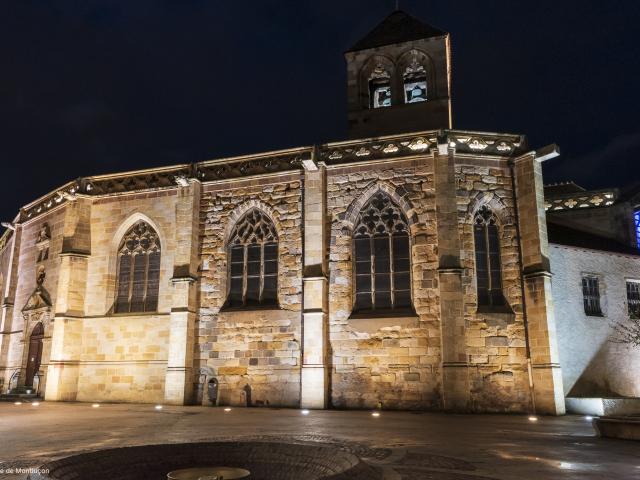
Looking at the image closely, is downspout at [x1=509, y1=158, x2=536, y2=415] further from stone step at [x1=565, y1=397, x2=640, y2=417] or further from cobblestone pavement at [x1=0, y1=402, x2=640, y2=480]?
cobblestone pavement at [x1=0, y1=402, x2=640, y2=480]

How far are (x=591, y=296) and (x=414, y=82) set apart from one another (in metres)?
10.5

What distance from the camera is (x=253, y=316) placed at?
Result: 57.3ft

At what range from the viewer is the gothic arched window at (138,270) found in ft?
63.5

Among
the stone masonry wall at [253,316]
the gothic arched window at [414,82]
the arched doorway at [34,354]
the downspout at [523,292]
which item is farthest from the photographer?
the gothic arched window at [414,82]

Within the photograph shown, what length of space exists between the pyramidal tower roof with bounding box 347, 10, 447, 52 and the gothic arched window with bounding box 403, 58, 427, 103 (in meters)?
1.06

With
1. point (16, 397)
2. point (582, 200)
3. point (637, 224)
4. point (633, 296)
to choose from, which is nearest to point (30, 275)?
point (16, 397)

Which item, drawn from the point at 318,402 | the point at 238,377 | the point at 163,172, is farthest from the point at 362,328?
the point at 163,172

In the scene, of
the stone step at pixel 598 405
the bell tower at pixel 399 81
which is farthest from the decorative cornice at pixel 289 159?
the stone step at pixel 598 405

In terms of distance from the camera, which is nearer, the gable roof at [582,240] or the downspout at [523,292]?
the downspout at [523,292]

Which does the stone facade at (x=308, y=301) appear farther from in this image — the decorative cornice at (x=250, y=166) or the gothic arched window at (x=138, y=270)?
the gothic arched window at (x=138, y=270)

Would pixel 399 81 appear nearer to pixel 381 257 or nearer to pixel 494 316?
pixel 381 257

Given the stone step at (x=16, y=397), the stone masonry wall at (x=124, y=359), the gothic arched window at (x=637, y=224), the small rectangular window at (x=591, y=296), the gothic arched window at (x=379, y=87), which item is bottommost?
the stone step at (x=16, y=397)

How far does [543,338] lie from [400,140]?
6994 millimetres

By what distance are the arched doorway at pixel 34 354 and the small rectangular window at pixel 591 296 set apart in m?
18.8
